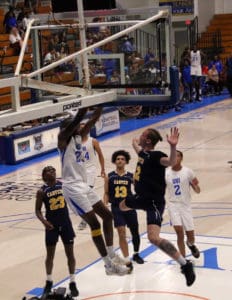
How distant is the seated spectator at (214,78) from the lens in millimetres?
29250

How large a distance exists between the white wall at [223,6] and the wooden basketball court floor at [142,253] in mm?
20834

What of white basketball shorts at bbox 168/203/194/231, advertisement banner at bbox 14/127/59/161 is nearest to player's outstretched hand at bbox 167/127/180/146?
white basketball shorts at bbox 168/203/194/231

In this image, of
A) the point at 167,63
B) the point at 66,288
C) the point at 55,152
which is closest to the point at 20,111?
the point at 66,288

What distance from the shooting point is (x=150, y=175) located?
8.06 metres

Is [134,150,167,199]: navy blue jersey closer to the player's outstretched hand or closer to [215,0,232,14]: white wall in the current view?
the player's outstretched hand

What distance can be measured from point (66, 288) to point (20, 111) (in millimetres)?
2666

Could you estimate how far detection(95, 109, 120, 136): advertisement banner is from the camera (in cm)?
2131

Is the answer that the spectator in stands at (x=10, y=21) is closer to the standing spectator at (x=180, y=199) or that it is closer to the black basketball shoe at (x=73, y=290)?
the standing spectator at (x=180, y=199)

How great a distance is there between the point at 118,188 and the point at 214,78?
21279 millimetres

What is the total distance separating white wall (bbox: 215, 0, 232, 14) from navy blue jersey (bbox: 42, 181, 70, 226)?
1172 inches

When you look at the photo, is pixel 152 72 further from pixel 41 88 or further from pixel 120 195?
pixel 41 88

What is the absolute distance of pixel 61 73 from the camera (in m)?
10.8

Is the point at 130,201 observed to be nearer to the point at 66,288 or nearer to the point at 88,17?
the point at 66,288

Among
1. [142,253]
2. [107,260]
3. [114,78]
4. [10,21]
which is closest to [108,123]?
[10,21]
